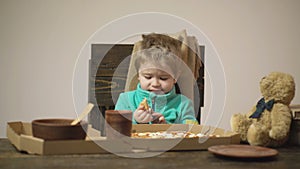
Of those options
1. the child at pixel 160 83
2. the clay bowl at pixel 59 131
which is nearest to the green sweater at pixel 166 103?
the child at pixel 160 83

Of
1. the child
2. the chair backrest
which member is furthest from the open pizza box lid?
the chair backrest

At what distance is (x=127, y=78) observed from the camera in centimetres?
238

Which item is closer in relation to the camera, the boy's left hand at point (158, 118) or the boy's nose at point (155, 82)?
the boy's left hand at point (158, 118)

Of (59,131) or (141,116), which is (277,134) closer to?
(141,116)

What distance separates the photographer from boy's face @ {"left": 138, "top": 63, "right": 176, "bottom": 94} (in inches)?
82.8

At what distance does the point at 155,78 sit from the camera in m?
2.12

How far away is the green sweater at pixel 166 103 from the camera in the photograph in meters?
2.16

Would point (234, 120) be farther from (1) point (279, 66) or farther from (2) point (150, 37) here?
(1) point (279, 66)

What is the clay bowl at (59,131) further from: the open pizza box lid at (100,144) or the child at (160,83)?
the child at (160,83)

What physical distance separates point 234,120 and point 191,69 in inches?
33.6

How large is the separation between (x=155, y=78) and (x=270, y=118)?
73 centimetres

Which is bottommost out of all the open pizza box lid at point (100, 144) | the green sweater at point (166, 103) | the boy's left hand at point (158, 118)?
the open pizza box lid at point (100, 144)

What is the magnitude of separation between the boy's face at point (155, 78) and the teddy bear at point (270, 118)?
638mm

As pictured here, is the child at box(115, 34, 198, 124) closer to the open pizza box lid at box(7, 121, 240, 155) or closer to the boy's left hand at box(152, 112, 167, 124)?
the boy's left hand at box(152, 112, 167, 124)
